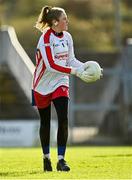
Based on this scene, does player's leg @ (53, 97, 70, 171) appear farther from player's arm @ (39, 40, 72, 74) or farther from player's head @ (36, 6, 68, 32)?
player's head @ (36, 6, 68, 32)

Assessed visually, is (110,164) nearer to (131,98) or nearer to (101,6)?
(131,98)

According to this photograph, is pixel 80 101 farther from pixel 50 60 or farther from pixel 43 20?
pixel 50 60

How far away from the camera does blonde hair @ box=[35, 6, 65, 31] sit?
12.0 m

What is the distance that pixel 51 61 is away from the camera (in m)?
11.8

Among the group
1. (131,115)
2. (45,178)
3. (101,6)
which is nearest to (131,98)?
(131,115)

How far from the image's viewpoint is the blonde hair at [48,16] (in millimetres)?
11969

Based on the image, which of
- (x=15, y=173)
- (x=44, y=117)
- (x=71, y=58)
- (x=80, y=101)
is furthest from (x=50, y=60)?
(x=80, y=101)

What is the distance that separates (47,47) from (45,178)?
1926 millimetres

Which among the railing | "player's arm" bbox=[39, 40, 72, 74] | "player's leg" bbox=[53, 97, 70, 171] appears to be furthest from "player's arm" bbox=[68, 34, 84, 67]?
the railing

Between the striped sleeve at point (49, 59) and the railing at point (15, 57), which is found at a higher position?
the striped sleeve at point (49, 59)

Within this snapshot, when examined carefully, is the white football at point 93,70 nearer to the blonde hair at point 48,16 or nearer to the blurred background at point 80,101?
the blonde hair at point 48,16

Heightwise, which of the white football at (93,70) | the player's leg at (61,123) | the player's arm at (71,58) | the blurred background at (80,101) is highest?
the player's arm at (71,58)

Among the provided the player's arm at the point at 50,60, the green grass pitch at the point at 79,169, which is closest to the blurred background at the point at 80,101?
the green grass pitch at the point at 79,169

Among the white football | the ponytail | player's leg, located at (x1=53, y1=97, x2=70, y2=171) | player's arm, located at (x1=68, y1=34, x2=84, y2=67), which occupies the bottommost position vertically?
player's leg, located at (x1=53, y1=97, x2=70, y2=171)
